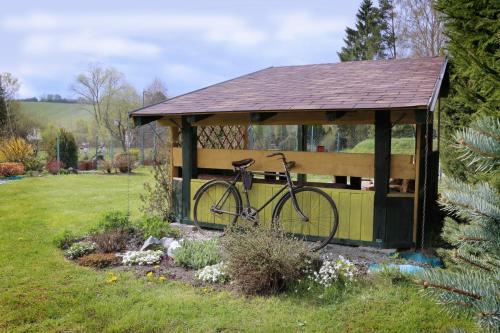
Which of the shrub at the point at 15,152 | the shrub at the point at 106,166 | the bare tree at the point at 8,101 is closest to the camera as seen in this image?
the shrub at the point at 15,152

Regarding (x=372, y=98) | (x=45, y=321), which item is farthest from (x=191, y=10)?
(x=45, y=321)

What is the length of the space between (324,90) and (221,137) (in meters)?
2.64

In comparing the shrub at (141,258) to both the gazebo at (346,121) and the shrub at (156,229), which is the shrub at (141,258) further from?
the gazebo at (346,121)

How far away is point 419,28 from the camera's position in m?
18.9

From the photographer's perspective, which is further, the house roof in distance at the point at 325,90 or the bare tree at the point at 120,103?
the bare tree at the point at 120,103

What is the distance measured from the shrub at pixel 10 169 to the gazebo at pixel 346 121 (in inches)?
362

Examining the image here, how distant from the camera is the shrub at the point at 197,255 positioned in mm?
4590

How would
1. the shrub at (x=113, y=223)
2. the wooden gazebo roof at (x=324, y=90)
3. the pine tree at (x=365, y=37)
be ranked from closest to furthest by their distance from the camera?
the wooden gazebo roof at (x=324, y=90) → the shrub at (x=113, y=223) → the pine tree at (x=365, y=37)

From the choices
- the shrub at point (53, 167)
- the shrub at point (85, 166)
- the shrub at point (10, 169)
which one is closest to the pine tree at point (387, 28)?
the shrub at point (85, 166)

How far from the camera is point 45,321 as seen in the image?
3.37 meters

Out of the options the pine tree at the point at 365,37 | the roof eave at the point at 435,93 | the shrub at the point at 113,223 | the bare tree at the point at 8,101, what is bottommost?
the shrub at the point at 113,223

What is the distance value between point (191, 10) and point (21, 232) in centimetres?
414

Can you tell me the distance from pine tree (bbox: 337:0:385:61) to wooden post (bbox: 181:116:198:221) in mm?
21231

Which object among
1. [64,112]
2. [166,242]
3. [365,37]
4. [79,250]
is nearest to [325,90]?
[166,242]
